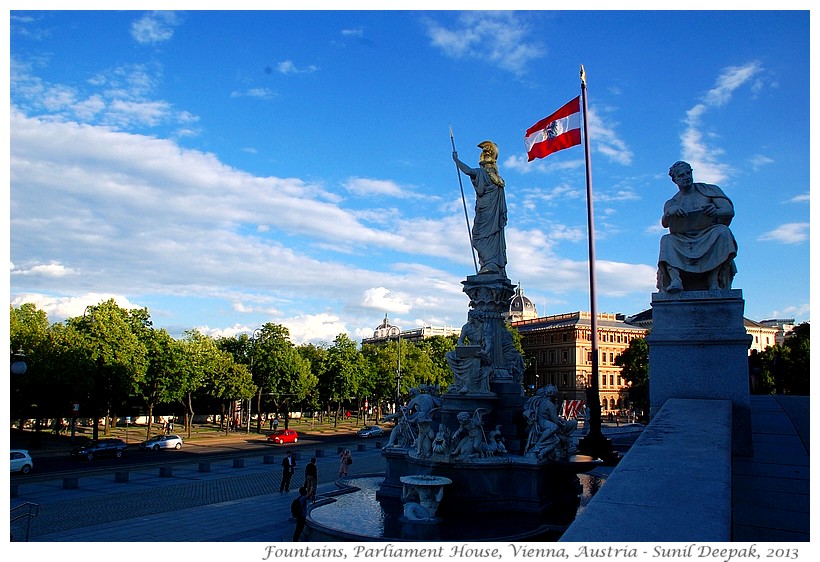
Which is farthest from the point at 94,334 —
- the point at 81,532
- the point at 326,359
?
the point at 81,532

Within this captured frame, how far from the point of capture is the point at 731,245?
9.12 meters

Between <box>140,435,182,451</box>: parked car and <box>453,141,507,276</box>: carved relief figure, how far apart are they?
94.1 ft

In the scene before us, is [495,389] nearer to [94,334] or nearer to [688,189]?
[688,189]

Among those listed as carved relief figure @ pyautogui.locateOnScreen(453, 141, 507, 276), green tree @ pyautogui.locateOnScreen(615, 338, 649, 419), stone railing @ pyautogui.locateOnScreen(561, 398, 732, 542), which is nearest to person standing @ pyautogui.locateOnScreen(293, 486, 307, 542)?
stone railing @ pyautogui.locateOnScreen(561, 398, 732, 542)

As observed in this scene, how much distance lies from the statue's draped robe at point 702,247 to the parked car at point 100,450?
3523cm

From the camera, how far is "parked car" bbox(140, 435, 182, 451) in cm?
4000

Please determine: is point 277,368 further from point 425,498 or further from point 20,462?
point 425,498

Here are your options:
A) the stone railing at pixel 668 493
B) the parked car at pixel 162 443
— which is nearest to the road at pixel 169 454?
the parked car at pixel 162 443

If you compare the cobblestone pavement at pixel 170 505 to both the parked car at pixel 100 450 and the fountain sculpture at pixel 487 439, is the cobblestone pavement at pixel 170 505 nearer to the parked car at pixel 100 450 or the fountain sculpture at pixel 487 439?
the fountain sculpture at pixel 487 439

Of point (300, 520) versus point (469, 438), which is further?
Result: point (469, 438)

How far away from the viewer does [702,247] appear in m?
9.25

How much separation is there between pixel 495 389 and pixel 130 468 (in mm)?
20650

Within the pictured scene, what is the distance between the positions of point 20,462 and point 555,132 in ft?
90.8

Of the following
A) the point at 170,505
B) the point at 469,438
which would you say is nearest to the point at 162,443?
the point at 170,505
